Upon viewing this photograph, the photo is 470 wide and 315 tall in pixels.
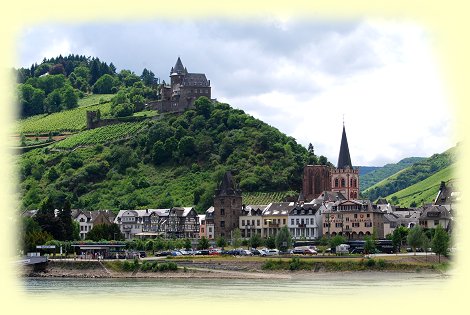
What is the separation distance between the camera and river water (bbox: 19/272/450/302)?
5738cm

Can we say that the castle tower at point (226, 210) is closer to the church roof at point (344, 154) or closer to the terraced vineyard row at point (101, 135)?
the church roof at point (344, 154)

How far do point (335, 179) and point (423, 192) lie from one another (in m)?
61.9

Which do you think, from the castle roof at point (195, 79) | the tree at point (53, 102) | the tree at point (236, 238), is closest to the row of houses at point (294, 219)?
the tree at point (236, 238)

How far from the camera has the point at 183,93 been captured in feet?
516

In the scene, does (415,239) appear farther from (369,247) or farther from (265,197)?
(265,197)

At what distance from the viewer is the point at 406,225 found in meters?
102

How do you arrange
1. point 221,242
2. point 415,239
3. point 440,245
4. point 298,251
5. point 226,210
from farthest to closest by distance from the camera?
point 226,210
point 221,242
point 298,251
point 415,239
point 440,245

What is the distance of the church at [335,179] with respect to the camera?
120000mm

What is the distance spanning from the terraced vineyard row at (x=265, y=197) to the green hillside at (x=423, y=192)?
41881 millimetres

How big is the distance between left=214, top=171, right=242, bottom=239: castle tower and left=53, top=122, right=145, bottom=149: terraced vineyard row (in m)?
46.9

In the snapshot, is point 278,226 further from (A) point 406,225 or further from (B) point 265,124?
(B) point 265,124

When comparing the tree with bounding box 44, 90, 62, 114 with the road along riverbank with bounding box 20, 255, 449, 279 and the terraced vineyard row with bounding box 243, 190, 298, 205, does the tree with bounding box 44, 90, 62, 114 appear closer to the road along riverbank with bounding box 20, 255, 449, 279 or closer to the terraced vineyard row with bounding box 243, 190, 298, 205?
the terraced vineyard row with bounding box 243, 190, 298, 205

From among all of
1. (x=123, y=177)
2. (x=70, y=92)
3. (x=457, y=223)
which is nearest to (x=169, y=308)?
(x=457, y=223)

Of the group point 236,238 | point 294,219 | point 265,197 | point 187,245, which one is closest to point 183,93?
point 265,197
